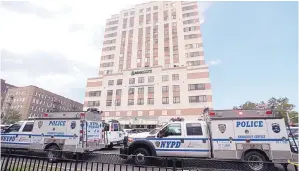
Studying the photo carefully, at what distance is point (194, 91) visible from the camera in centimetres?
3941

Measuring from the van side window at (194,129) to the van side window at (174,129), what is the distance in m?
0.41

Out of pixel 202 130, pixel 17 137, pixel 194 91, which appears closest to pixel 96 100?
pixel 194 91

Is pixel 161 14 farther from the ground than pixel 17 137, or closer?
farther from the ground

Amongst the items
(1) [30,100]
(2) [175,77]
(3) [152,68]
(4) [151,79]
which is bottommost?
(1) [30,100]

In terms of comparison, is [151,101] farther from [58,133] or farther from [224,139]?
[224,139]

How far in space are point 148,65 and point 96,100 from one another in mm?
17039

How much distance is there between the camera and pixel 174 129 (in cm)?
813

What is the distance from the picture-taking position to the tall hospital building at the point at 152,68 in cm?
3984

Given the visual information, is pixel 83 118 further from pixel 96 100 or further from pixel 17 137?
pixel 96 100

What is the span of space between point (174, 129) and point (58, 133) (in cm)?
624

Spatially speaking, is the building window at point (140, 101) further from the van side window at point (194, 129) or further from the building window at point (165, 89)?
the van side window at point (194, 129)

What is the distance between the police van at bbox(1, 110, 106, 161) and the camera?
9.00 m

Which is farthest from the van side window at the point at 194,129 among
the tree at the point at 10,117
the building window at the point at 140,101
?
the tree at the point at 10,117

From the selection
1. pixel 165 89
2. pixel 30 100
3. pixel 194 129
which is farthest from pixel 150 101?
pixel 30 100
